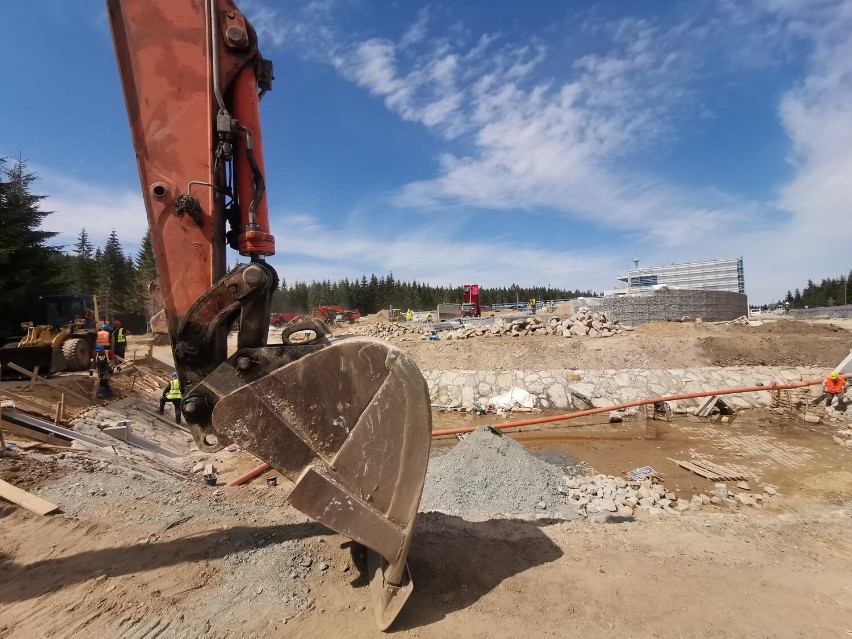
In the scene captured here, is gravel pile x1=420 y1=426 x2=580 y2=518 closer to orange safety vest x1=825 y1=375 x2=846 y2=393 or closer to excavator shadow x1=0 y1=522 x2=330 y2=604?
excavator shadow x1=0 y1=522 x2=330 y2=604

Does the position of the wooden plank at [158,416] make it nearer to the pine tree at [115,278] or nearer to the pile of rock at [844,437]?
the pile of rock at [844,437]

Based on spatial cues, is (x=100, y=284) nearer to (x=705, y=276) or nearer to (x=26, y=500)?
(x=26, y=500)

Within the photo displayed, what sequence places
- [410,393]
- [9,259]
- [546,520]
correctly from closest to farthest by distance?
[410,393]
[546,520]
[9,259]

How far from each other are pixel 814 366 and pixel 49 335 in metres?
27.0

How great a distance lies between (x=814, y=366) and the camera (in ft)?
53.8

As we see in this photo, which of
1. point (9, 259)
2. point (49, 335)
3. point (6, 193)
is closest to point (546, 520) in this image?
point (49, 335)

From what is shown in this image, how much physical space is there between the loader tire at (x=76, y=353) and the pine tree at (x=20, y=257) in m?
6.99

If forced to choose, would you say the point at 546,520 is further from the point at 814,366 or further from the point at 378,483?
the point at 814,366

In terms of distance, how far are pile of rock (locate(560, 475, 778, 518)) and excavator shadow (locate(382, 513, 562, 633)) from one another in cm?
246

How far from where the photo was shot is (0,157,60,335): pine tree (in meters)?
18.6

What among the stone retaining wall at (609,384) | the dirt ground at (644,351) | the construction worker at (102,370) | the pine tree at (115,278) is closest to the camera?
the construction worker at (102,370)

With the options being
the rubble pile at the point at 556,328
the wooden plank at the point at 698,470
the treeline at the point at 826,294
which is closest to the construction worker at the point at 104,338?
the rubble pile at the point at 556,328

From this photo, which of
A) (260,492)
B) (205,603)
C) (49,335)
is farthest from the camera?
(49,335)

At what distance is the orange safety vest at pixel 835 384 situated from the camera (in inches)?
531
